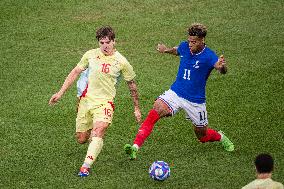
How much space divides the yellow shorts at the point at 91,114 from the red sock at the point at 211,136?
1943 millimetres

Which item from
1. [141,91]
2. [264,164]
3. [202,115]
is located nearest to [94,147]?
[202,115]

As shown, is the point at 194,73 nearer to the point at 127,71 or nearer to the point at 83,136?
the point at 127,71

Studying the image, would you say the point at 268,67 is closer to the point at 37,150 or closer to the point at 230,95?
the point at 230,95

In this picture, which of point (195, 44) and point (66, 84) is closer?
point (66, 84)

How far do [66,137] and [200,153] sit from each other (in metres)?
2.70

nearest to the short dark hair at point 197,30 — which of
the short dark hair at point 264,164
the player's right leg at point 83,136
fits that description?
the player's right leg at point 83,136

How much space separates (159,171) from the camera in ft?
40.6

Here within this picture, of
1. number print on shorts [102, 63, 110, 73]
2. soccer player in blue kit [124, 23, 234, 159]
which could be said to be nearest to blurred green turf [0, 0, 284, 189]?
soccer player in blue kit [124, 23, 234, 159]

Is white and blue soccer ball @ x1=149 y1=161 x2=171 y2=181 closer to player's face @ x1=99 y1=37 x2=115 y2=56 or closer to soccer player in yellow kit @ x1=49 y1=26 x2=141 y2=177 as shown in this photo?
soccer player in yellow kit @ x1=49 y1=26 x2=141 y2=177

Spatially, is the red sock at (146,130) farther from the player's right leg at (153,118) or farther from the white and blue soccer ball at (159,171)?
the white and blue soccer ball at (159,171)

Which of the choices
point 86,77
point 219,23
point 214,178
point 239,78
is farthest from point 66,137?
point 219,23

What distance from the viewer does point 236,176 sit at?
12758mm

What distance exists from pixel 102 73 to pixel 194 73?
5.41 ft

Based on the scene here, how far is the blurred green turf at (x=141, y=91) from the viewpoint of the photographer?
13086 millimetres
